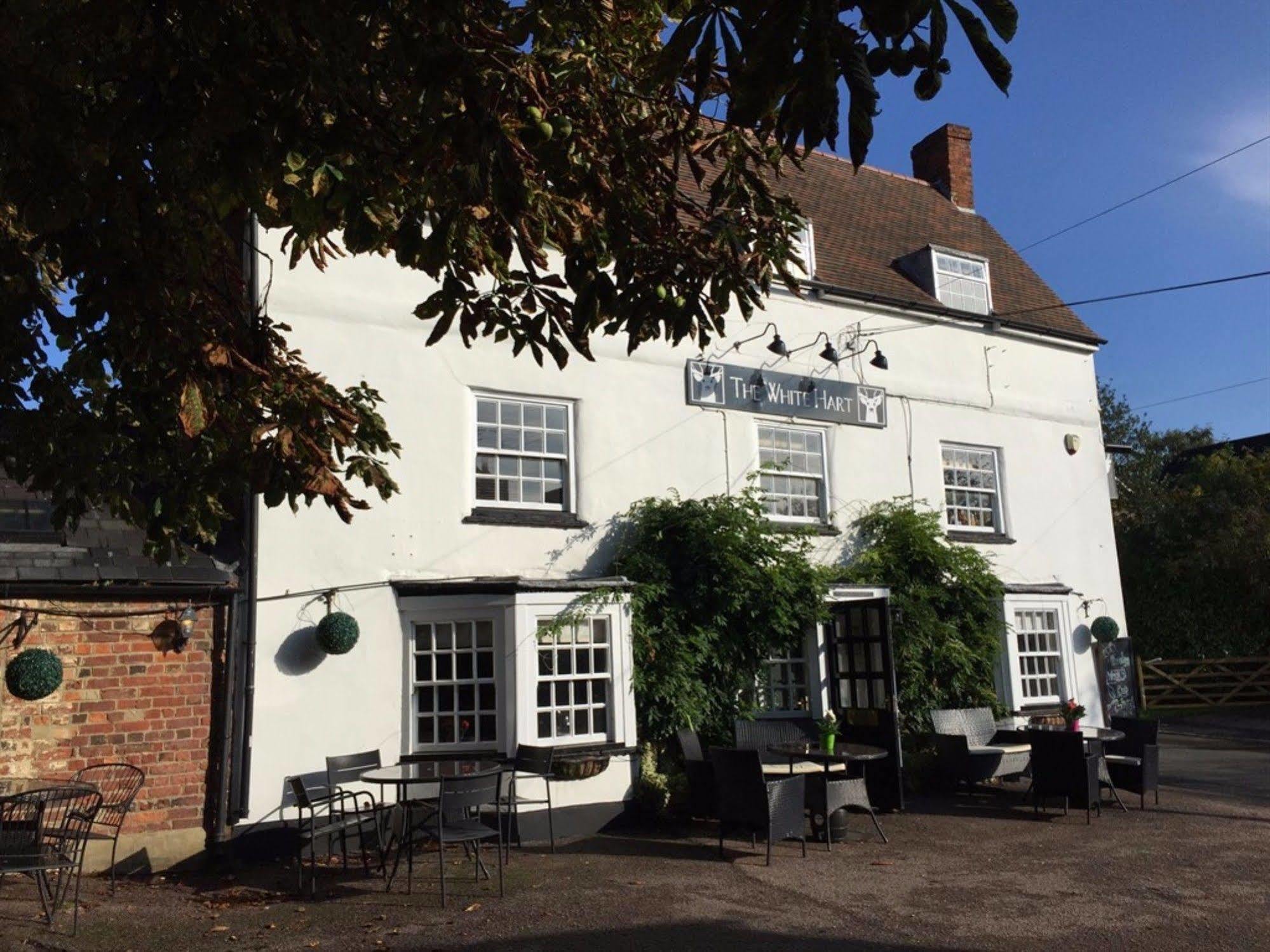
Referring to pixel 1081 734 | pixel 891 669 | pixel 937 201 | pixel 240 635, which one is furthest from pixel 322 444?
pixel 937 201

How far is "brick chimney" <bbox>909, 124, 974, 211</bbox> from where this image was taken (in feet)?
61.2

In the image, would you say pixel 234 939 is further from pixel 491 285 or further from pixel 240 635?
pixel 491 285

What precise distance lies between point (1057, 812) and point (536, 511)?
6.43 metres

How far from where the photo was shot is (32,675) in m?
8.27

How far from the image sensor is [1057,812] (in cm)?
1131

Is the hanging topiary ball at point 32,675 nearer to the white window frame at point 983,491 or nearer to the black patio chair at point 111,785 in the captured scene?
the black patio chair at point 111,785

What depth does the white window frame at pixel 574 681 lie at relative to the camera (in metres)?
10.5

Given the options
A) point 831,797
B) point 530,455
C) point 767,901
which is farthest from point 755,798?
point 530,455

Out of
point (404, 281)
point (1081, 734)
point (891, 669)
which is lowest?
point (1081, 734)

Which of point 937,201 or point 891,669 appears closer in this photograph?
point 891,669

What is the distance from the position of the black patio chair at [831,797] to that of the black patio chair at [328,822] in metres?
3.91

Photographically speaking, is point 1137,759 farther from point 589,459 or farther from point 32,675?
point 32,675

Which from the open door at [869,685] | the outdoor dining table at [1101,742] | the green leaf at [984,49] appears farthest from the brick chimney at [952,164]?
the green leaf at [984,49]

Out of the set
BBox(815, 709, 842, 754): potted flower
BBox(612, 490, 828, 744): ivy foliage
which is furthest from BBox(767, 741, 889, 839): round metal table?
BBox(612, 490, 828, 744): ivy foliage
